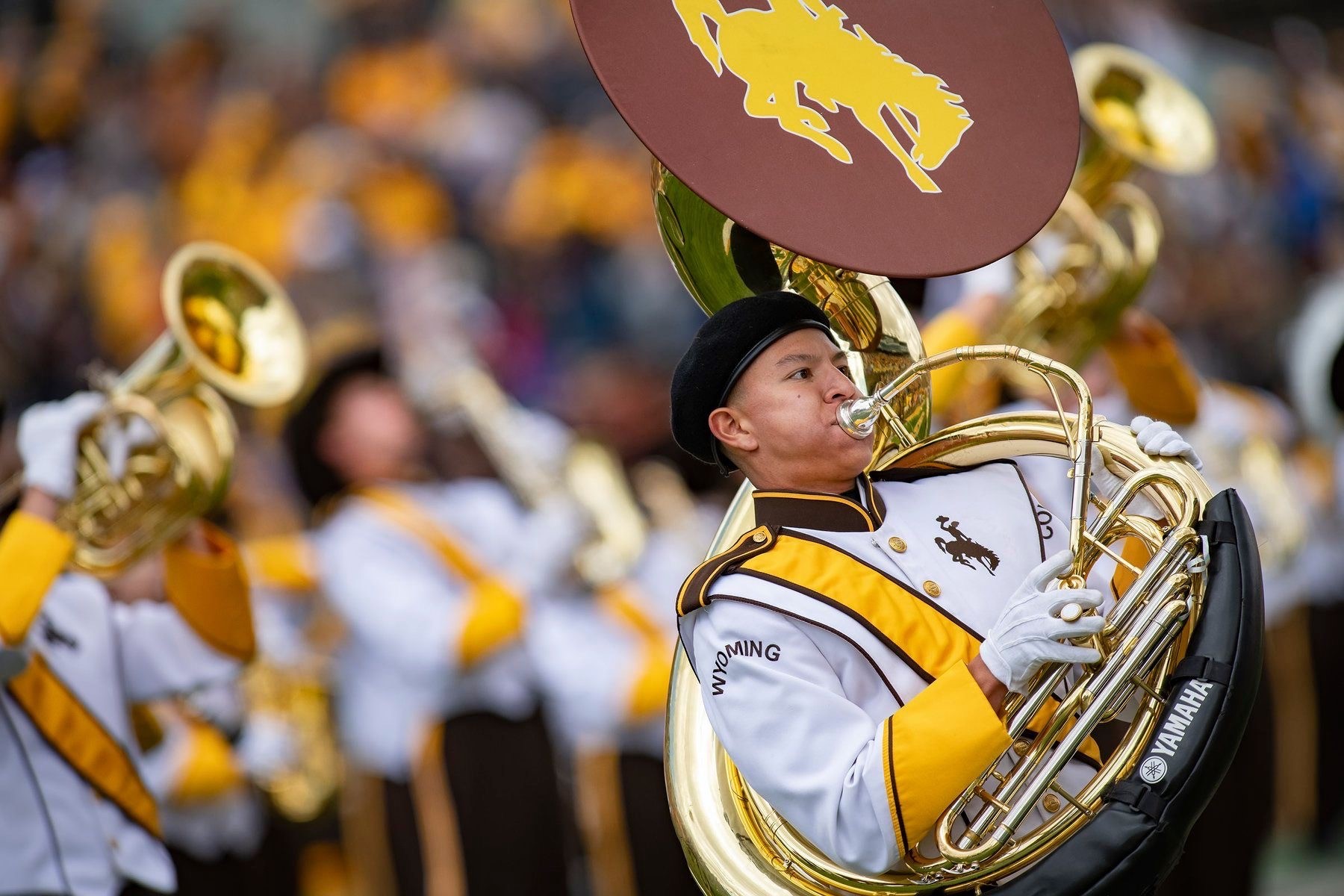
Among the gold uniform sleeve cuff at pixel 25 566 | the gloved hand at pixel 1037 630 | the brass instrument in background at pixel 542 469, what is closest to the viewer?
the gloved hand at pixel 1037 630

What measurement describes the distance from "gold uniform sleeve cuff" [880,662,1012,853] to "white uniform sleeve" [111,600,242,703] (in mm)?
2561

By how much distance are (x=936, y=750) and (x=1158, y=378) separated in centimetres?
274

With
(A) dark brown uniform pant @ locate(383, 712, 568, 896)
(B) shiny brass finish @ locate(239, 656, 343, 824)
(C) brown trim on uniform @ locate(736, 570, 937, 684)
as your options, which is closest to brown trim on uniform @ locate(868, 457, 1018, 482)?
(C) brown trim on uniform @ locate(736, 570, 937, 684)

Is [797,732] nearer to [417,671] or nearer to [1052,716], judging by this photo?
[1052,716]

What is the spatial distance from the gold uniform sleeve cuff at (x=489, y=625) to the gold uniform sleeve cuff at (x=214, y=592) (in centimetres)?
175

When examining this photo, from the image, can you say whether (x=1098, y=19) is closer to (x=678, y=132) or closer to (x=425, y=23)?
(x=425, y=23)

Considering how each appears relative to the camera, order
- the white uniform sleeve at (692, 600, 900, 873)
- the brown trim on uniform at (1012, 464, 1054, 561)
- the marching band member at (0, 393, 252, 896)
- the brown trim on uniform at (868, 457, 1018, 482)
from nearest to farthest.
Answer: the white uniform sleeve at (692, 600, 900, 873), the brown trim on uniform at (1012, 464, 1054, 561), the brown trim on uniform at (868, 457, 1018, 482), the marching band member at (0, 393, 252, 896)

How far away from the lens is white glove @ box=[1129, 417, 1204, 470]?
9.31 feet

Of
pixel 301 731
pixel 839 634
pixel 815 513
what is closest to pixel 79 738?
pixel 815 513

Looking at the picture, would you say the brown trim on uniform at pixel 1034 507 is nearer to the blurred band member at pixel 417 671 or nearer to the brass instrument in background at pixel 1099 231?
the brass instrument in background at pixel 1099 231

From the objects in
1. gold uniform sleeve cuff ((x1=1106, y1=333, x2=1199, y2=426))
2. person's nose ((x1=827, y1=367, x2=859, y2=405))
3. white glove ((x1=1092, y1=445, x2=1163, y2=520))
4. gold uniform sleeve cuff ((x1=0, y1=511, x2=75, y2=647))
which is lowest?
gold uniform sleeve cuff ((x1=0, y1=511, x2=75, y2=647))

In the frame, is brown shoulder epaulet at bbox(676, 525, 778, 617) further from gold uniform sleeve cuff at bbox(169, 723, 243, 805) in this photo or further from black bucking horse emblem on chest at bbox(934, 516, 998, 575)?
gold uniform sleeve cuff at bbox(169, 723, 243, 805)

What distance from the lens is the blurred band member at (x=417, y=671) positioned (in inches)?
257

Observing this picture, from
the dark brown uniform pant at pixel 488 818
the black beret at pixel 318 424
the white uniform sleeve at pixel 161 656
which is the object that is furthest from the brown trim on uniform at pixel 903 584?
the black beret at pixel 318 424
